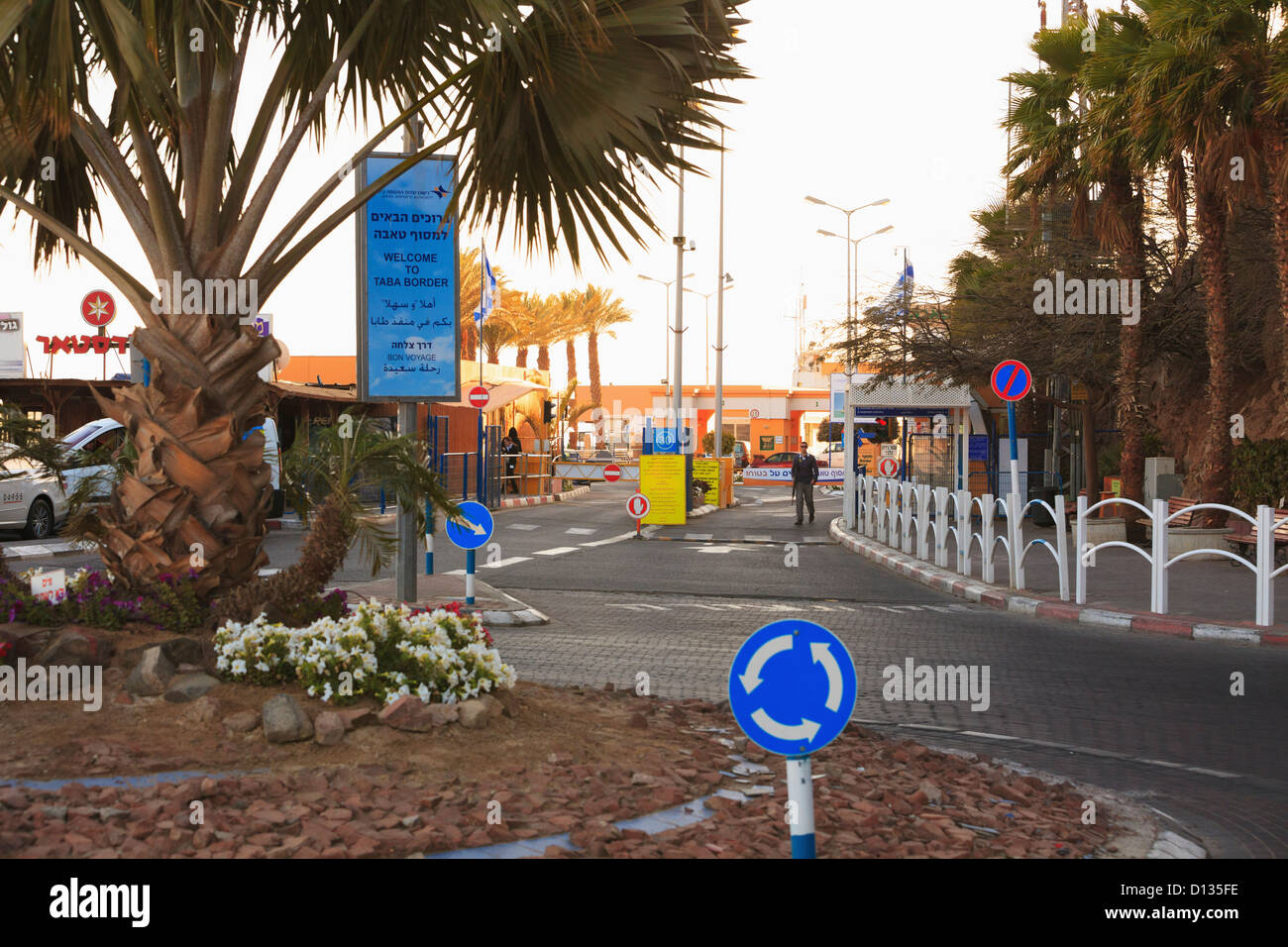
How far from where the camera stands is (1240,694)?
874 centimetres

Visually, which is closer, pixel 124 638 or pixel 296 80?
pixel 124 638

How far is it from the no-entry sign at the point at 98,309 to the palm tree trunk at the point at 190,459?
98.3 ft

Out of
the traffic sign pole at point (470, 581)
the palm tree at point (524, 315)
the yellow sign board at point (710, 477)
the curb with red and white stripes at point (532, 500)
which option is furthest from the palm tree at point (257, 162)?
the palm tree at point (524, 315)

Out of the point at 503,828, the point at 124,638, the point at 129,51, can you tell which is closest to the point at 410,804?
the point at 503,828

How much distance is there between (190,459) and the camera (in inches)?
248

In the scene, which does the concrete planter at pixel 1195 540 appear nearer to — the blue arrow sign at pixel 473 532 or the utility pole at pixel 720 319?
the blue arrow sign at pixel 473 532

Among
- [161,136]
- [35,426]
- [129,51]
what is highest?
[161,136]

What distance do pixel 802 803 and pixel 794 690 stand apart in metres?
0.36

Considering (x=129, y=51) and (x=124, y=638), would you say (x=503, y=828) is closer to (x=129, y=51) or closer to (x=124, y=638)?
(x=124, y=638)
